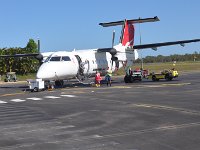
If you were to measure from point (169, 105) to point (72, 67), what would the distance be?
53.3 feet

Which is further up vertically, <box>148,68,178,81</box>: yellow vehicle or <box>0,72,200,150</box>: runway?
<box>148,68,178,81</box>: yellow vehicle

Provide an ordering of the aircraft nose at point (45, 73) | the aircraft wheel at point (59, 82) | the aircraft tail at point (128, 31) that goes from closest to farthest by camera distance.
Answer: the aircraft nose at point (45, 73) < the aircraft wheel at point (59, 82) < the aircraft tail at point (128, 31)

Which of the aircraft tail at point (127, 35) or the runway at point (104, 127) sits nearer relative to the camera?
the runway at point (104, 127)

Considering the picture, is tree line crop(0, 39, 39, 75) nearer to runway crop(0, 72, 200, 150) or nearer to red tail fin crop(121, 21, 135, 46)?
red tail fin crop(121, 21, 135, 46)

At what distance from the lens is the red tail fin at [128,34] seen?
4009 cm

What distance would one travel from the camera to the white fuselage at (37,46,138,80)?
30375mm

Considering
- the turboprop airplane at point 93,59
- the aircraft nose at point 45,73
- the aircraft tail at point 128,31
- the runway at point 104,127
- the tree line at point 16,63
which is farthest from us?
the tree line at point 16,63

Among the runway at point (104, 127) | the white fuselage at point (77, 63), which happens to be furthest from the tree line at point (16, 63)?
the runway at point (104, 127)

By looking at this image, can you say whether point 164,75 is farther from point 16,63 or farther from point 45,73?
point 16,63

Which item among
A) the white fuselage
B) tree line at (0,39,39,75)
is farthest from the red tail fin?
tree line at (0,39,39,75)

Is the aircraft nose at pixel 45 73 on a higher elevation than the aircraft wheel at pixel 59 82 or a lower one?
higher

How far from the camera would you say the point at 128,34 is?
1602 inches

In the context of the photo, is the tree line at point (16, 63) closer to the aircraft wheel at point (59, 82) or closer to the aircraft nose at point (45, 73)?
the aircraft wheel at point (59, 82)

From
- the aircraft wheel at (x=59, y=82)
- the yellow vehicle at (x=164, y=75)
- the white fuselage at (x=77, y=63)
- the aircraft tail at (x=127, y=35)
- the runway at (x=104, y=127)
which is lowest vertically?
the runway at (x=104, y=127)
